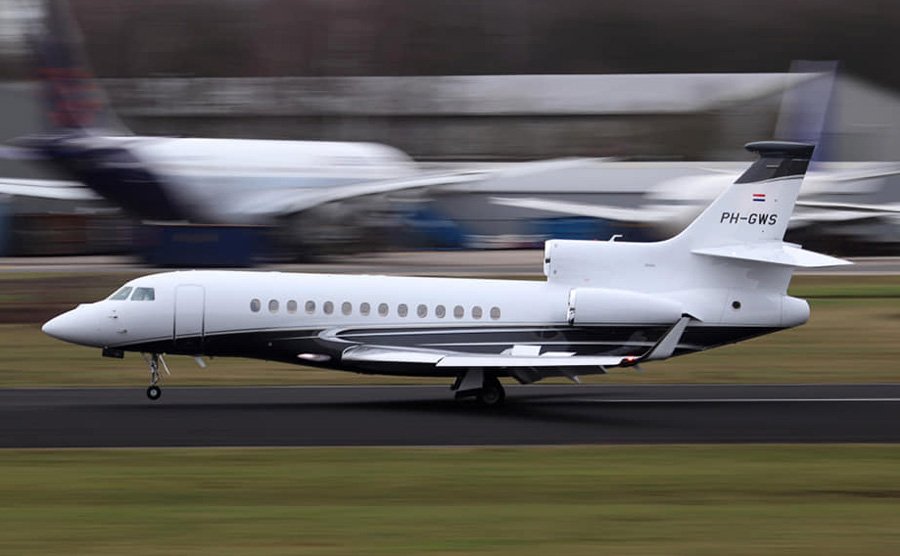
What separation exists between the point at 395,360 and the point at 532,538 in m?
9.95

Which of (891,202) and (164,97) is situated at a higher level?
(164,97)

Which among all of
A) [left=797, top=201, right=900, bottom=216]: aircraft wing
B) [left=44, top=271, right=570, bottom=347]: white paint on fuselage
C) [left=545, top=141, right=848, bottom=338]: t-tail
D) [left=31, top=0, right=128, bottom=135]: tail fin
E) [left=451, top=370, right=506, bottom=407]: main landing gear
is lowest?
[left=451, top=370, right=506, bottom=407]: main landing gear

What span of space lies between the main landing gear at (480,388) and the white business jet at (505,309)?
0.03m

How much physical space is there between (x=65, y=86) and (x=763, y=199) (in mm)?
44889

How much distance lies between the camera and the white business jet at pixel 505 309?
76.5 ft

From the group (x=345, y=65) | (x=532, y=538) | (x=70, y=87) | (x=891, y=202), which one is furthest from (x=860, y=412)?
(x=345, y=65)

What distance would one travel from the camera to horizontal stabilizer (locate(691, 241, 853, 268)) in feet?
75.2

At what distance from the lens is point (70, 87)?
60969 mm

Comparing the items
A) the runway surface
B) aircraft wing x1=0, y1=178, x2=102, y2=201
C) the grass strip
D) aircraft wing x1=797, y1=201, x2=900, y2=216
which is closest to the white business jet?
the runway surface

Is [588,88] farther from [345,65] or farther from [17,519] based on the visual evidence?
[17,519]

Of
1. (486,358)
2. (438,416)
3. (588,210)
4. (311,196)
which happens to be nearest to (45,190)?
(311,196)

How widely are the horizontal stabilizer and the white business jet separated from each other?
32mm

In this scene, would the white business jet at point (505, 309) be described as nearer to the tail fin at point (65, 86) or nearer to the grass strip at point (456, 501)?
the grass strip at point (456, 501)

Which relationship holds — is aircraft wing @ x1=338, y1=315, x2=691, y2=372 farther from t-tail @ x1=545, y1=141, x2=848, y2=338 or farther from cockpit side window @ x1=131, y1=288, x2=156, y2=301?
cockpit side window @ x1=131, y1=288, x2=156, y2=301
